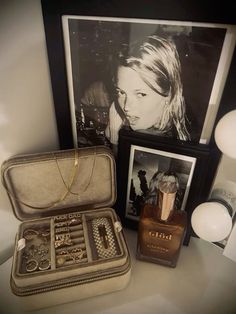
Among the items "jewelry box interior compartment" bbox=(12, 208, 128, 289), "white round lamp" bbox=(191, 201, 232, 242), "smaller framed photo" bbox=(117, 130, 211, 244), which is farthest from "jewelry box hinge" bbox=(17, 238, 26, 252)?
"white round lamp" bbox=(191, 201, 232, 242)

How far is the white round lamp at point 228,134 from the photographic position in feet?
1.50

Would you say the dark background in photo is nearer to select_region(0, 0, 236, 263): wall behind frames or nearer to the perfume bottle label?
select_region(0, 0, 236, 263): wall behind frames

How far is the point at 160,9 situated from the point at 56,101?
11.5 inches

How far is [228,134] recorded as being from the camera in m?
0.46

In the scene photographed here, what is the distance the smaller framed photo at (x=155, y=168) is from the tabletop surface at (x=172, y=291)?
8cm

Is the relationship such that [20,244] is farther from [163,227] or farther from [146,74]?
[146,74]

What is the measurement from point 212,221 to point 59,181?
0.35 meters

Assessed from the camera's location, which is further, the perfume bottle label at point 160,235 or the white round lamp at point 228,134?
the perfume bottle label at point 160,235

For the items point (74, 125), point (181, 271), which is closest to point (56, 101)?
point (74, 125)

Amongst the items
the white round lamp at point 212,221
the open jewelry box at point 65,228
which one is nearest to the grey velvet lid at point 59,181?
the open jewelry box at point 65,228

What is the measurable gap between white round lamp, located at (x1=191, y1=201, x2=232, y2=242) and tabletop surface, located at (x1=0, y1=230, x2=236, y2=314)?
0.51ft

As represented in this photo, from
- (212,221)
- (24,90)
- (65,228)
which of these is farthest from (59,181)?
(212,221)

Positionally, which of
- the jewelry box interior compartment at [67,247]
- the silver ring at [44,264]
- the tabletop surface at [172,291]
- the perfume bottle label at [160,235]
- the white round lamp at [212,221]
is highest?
the white round lamp at [212,221]

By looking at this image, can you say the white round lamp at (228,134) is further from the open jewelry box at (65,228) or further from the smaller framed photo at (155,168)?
the open jewelry box at (65,228)
